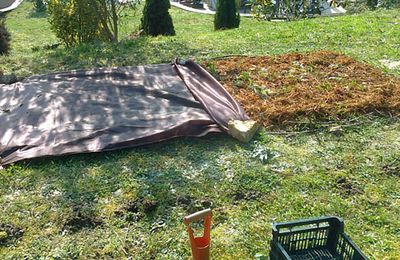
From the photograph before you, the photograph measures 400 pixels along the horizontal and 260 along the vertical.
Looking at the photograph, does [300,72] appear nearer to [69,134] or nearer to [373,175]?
[373,175]

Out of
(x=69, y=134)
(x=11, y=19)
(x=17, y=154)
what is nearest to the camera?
(x=17, y=154)

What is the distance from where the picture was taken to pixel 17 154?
11.4 ft

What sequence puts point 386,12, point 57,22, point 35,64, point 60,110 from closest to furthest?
point 60,110, point 35,64, point 57,22, point 386,12

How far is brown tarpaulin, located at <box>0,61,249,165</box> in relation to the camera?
363cm

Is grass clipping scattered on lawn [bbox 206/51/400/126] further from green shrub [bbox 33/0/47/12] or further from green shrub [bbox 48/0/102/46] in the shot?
green shrub [bbox 33/0/47/12]

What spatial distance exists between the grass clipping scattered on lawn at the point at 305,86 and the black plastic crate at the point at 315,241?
1875mm

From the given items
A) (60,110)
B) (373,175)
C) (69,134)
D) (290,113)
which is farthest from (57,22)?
(373,175)

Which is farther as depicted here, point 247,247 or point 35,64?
point 35,64

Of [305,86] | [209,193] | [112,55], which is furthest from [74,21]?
[209,193]

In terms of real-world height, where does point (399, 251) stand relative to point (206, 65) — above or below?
below

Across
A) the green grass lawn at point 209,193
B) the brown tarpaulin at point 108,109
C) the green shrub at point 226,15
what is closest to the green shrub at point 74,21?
the brown tarpaulin at point 108,109

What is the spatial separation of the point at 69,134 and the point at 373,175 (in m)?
2.63

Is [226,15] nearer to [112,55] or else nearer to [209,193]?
[112,55]

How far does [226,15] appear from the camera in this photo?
35.2 ft
